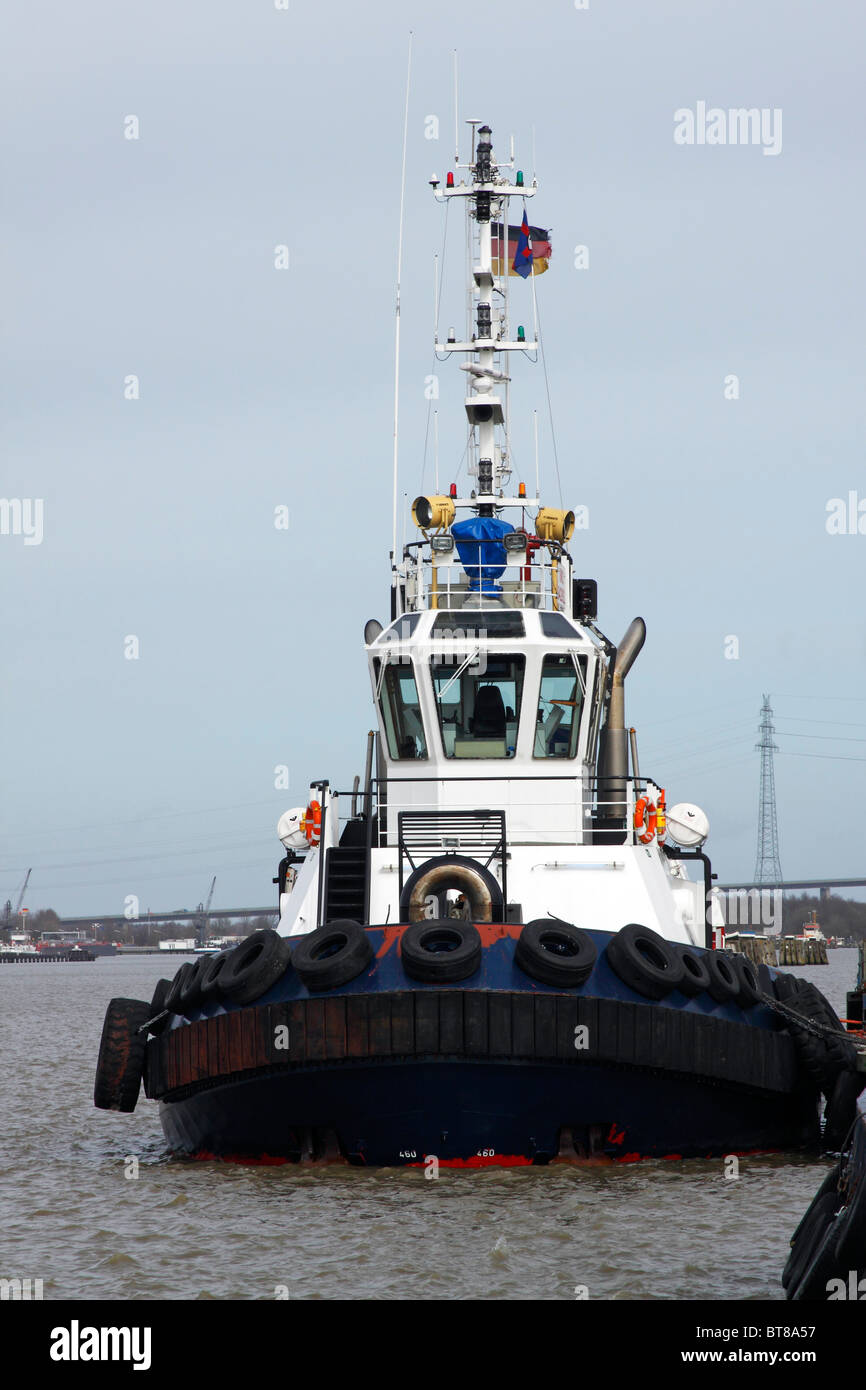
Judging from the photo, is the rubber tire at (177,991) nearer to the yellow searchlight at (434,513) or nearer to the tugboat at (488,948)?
the tugboat at (488,948)

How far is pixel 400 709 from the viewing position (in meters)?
16.6

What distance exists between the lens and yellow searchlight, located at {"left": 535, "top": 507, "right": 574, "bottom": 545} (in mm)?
18609

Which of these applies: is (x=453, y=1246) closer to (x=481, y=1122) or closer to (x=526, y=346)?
(x=481, y=1122)

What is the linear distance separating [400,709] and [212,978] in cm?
369

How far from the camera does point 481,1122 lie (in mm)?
12656

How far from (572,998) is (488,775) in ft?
13.2

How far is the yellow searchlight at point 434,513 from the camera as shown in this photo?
59.2 feet

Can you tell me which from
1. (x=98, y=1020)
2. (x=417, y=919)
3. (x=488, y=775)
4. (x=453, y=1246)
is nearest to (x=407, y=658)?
(x=488, y=775)

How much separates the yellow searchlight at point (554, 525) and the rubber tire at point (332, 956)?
6652 millimetres

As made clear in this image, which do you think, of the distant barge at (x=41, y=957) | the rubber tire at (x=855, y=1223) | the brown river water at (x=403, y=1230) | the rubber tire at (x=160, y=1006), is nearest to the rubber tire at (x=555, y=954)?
the brown river water at (x=403, y=1230)

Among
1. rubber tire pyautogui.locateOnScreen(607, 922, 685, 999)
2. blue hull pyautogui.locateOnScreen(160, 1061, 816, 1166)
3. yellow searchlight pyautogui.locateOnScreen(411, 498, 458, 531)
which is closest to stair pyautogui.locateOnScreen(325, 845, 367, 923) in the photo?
blue hull pyautogui.locateOnScreen(160, 1061, 816, 1166)

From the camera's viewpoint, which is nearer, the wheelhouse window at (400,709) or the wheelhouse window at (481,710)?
the wheelhouse window at (481,710)

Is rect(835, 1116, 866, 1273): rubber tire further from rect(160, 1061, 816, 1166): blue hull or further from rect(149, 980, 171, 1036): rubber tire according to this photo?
rect(149, 980, 171, 1036): rubber tire
